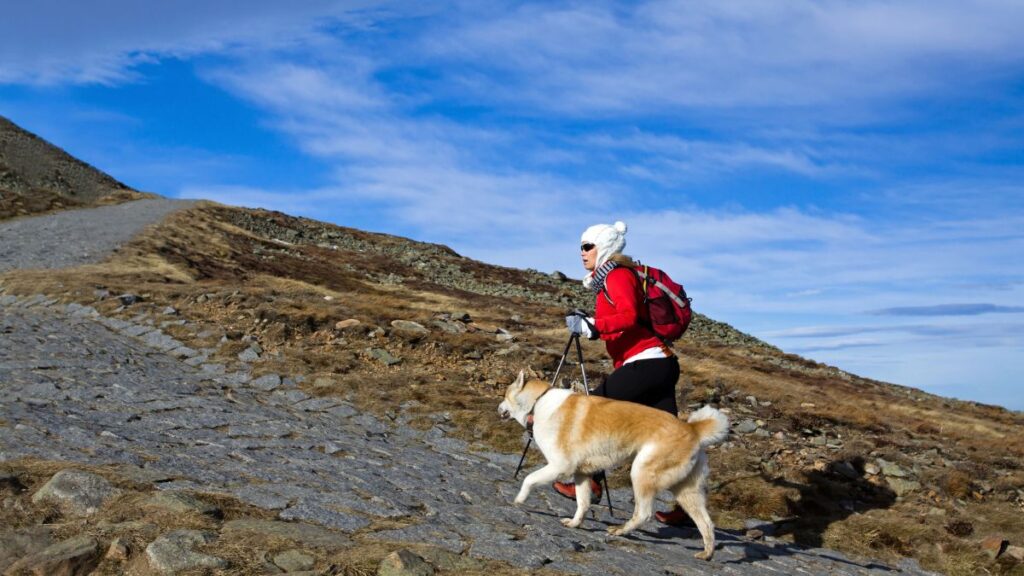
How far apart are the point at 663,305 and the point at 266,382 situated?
951cm

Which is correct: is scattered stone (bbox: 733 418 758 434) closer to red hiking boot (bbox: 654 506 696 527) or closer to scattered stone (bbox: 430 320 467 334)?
red hiking boot (bbox: 654 506 696 527)

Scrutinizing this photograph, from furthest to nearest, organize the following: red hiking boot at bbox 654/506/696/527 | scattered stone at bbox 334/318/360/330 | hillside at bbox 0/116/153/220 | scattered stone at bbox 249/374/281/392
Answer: hillside at bbox 0/116/153/220 → scattered stone at bbox 334/318/360/330 → scattered stone at bbox 249/374/281/392 → red hiking boot at bbox 654/506/696/527

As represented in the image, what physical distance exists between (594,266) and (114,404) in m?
7.31

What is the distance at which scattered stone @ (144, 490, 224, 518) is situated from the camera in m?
5.89

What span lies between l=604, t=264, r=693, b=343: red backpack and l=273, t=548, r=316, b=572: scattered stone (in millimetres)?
3950

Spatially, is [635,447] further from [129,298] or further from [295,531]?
[129,298]

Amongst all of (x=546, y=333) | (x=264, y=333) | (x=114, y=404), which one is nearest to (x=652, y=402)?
(x=114, y=404)

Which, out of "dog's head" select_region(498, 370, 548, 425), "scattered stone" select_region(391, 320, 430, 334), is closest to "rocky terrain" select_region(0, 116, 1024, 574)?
"scattered stone" select_region(391, 320, 430, 334)

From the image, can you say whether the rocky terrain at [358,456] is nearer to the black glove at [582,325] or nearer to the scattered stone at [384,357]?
the scattered stone at [384,357]

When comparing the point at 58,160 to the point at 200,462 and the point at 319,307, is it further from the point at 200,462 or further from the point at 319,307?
the point at 200,462

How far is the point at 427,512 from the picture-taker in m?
7.13

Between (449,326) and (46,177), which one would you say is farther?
(46,177)

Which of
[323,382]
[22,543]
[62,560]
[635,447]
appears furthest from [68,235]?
[635,447]

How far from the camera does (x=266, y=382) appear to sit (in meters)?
14.4
